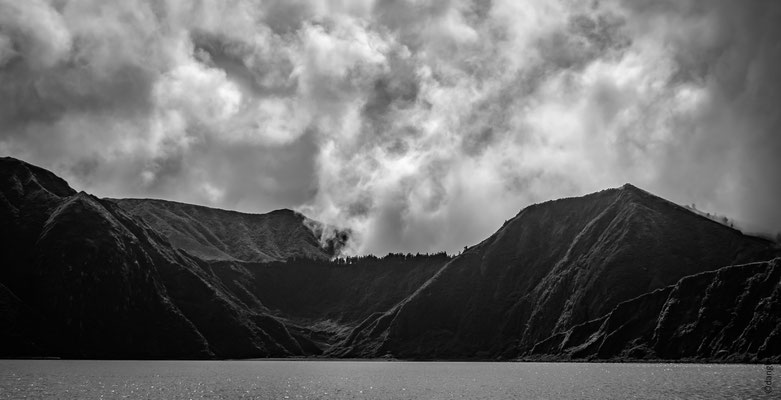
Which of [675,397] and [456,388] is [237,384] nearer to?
[456,388]

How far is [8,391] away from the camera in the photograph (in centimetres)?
10362

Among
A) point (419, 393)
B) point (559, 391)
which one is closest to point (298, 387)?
point (419, 393)

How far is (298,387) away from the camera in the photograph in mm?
126875

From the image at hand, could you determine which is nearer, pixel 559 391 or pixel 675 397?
pixel 675 397

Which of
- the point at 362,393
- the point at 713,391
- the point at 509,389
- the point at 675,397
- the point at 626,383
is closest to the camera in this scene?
the point at 675,397

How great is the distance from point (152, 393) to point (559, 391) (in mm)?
67828

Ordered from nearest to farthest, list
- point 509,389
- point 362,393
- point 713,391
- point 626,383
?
point 713,391, point 362,393, point 509,389, point 626,383

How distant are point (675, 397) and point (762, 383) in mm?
34682

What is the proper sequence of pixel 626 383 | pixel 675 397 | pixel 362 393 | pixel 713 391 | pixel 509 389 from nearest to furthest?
pixel 675 397 < pixel 713 391 < pixel 362 393 < pixel 509 389 < pixel 626 383

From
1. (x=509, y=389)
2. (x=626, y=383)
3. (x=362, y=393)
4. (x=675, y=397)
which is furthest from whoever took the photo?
(x=626, y=383)

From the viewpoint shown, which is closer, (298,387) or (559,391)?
(559,391)

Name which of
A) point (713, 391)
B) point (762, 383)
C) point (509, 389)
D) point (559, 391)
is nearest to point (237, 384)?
point (509, 389)

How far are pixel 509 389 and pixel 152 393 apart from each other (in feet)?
202

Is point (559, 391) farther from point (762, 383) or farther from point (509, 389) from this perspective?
point (762, 383)
